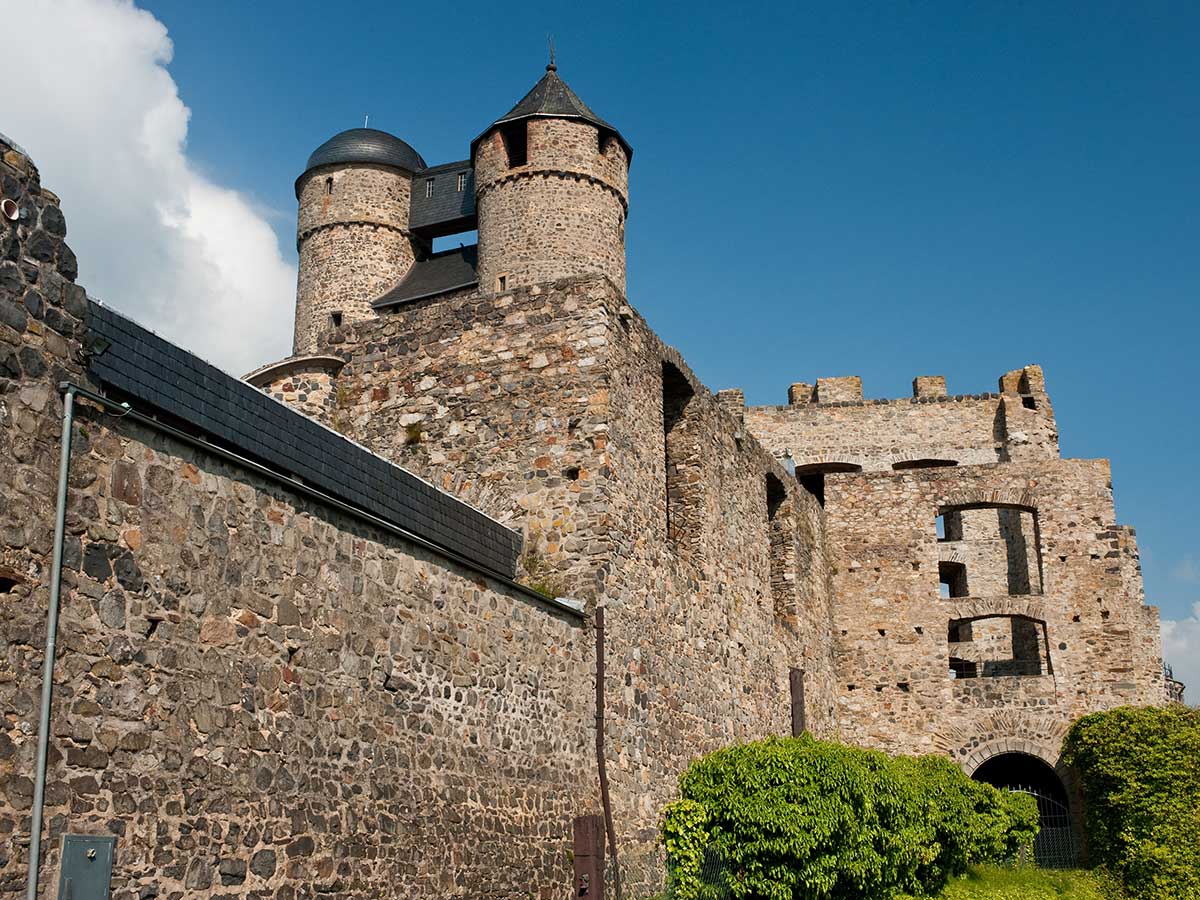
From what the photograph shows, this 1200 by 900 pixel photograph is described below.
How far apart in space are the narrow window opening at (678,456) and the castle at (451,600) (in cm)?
3

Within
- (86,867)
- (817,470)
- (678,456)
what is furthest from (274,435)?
(817,470)

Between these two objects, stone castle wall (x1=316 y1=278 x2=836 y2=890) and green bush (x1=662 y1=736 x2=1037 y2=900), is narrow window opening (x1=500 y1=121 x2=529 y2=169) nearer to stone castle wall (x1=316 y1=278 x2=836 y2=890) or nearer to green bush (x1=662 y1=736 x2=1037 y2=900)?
stone castle wall (x1=316 y1=278 x2=836 y2=890)

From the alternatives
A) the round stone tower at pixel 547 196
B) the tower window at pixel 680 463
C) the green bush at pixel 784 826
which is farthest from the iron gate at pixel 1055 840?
the round stone tower at pixel 547 196

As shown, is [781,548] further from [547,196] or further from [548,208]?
[547,196]

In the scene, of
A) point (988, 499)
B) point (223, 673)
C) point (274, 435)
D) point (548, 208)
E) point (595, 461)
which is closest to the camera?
point (223, 673)

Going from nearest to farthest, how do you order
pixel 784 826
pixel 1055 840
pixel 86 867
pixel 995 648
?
pixel 86 867 < pixel 784 826 < pixel 1055 840 < pixel 995 648

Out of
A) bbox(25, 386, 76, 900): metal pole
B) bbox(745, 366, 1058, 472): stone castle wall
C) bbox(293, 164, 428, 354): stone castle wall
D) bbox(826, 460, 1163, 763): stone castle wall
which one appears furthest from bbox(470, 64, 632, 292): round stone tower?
bbox(25, 386, 76, 900): metal pole

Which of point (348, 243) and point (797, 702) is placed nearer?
point (797, 702)

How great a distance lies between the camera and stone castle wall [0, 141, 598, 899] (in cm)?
570

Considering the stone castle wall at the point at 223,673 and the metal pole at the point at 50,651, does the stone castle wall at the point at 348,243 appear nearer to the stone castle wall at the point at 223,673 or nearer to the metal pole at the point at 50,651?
the stone castle wall at the point at 223,673

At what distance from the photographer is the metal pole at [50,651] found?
210 inches

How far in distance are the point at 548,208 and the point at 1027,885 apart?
1899cm

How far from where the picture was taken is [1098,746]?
1955cm

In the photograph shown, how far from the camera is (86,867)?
558 cm
